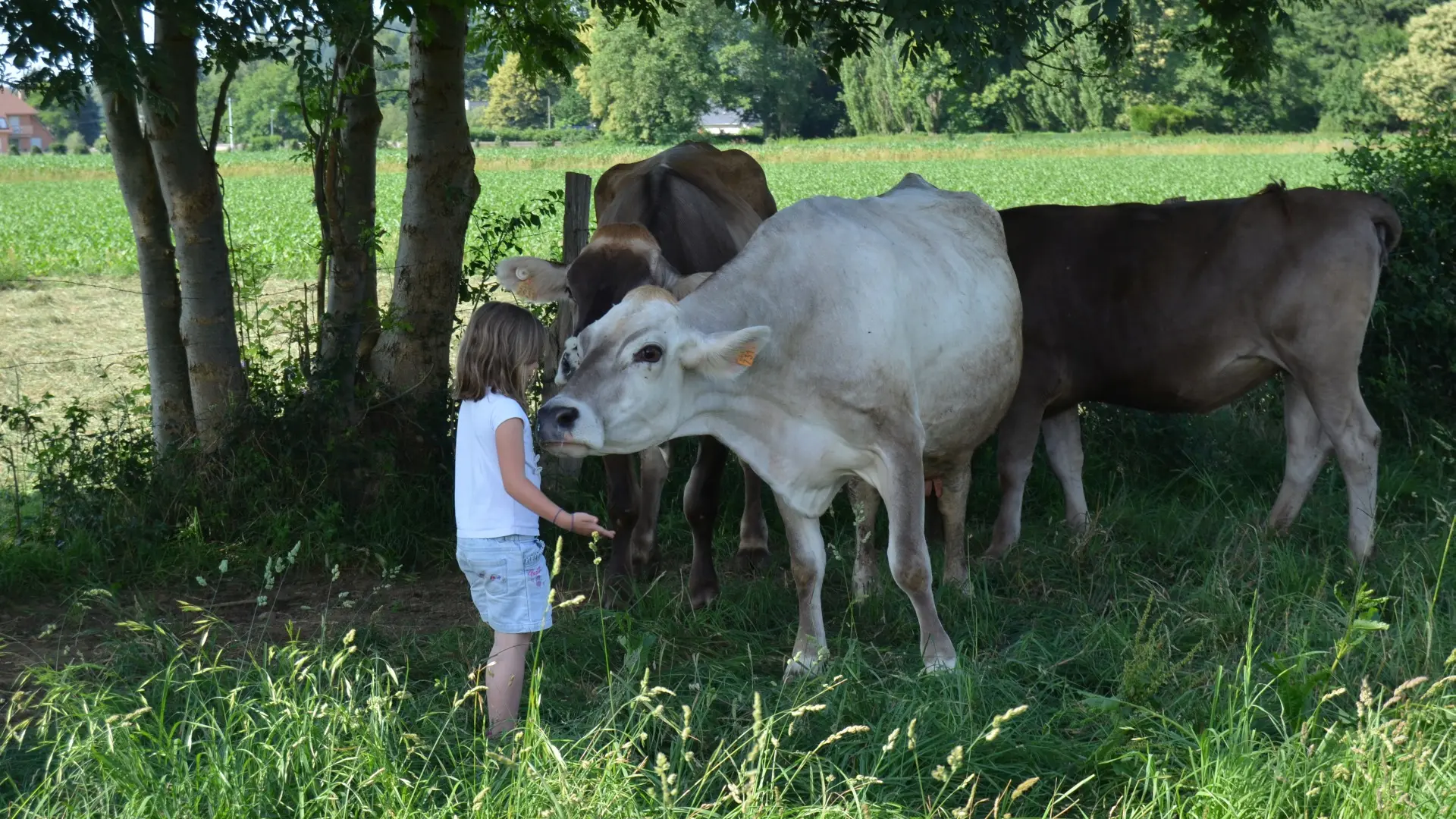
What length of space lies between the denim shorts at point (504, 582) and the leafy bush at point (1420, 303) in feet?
17.5

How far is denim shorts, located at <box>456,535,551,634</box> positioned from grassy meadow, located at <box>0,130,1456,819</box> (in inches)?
10.8

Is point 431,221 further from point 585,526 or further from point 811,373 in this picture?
point 585,526

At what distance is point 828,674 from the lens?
4.42m

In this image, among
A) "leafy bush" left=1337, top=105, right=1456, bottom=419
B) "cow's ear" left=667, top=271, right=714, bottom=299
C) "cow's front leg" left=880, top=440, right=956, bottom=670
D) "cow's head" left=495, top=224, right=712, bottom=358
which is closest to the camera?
"cow's front leg" left=880, top=440, right=956, bottom=670

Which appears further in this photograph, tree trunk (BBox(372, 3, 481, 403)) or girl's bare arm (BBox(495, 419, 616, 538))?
tree trunk (BBox(372, 3, 481, 403))

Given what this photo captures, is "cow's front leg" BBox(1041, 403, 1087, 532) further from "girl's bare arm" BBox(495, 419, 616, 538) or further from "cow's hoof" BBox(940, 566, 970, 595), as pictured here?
"girl's bare arm" BBox(495, 419, 616, 538)

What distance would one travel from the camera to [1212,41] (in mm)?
8469

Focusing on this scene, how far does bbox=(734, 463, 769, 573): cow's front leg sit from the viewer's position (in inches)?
255

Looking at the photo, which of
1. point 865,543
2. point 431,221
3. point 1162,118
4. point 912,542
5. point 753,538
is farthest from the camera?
point 1162,118

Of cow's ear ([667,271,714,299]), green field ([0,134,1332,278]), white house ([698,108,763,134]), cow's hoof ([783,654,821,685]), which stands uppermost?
cow's ear ([667,271,714,299])

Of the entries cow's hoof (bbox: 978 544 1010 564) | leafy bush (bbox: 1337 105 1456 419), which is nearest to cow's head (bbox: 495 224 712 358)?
cow's hoof (bbox: 978 544 1010 564)

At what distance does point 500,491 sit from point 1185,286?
3.68 metres

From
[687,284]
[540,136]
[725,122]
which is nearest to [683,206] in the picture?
[687,284]

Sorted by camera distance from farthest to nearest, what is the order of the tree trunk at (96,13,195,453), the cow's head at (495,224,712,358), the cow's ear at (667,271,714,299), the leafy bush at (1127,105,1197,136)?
the leafy bush at (1127,105,1197,136) → the tree trunk at (96,13,195,453) → the cow's head at (495,224,712,358) → the cow's ear at (667,271,714,299)
